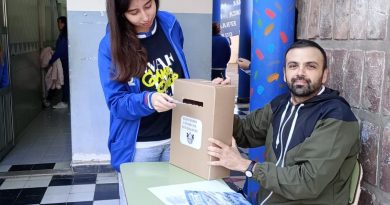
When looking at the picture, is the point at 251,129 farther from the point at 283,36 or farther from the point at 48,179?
the point at 48,179

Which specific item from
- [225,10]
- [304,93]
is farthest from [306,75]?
[225,10]

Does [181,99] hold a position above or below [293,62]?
below

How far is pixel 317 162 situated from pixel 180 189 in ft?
1.45

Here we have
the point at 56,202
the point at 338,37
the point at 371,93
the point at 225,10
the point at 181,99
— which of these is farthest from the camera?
the point at 225,10

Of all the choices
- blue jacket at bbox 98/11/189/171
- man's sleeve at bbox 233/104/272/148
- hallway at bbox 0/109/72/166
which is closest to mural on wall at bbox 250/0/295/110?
man's sleeve at bbox 233/104/272/148

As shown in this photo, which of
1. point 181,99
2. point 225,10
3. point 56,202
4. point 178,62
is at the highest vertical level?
point 225,10

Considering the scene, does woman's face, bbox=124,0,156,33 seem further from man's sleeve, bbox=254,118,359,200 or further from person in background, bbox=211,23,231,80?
person in background, bbox=211,23,231,80

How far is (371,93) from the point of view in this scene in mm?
1140

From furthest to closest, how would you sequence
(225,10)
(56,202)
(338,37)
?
(225,10)
(56,202)
(338,37)

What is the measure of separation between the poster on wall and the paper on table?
724cm

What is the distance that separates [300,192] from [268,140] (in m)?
0.30

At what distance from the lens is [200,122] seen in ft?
4.40

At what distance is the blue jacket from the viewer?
1.43 m

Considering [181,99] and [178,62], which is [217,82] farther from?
[178,62]
